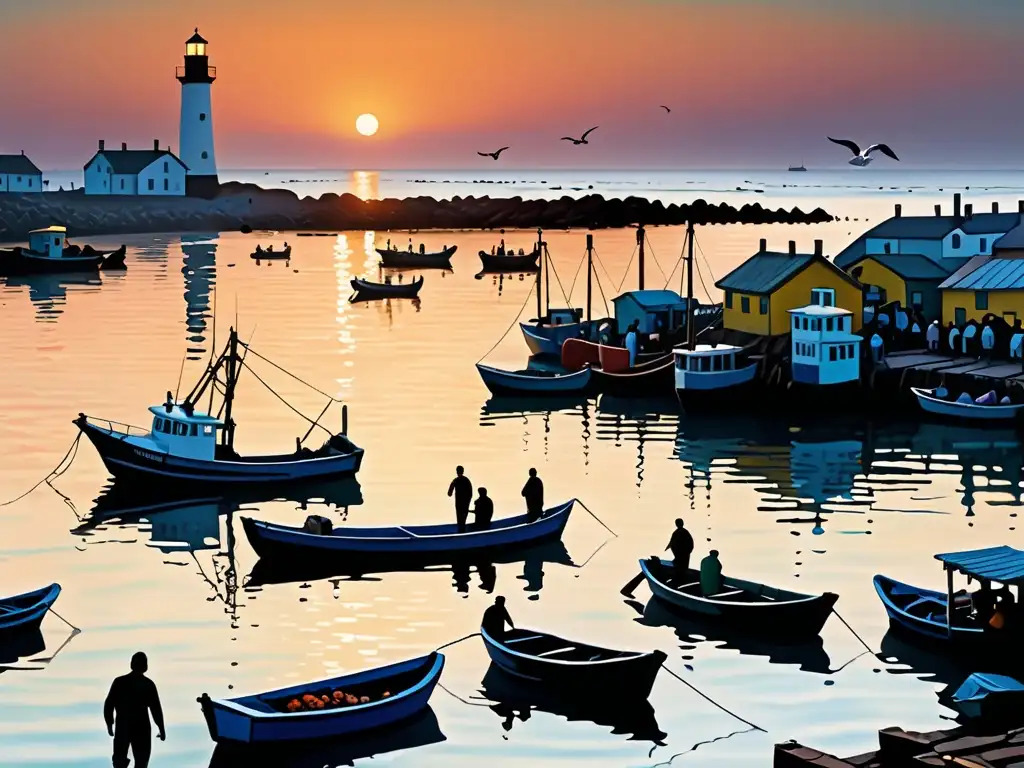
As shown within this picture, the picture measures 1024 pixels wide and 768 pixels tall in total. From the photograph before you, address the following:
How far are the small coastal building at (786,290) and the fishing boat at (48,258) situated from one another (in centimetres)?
8845

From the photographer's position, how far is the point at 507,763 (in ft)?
84.0

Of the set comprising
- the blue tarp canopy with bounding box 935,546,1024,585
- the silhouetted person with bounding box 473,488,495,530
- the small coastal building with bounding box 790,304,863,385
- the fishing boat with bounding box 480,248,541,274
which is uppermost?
the fishing boat with bounding box 480,248,541,274

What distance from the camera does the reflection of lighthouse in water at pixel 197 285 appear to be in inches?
3506

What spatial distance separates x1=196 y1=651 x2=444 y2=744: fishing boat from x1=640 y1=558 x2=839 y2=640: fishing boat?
7416 millimetres

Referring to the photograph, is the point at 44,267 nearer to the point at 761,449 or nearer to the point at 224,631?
the point at 761,449

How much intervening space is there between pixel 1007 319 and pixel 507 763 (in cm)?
4912

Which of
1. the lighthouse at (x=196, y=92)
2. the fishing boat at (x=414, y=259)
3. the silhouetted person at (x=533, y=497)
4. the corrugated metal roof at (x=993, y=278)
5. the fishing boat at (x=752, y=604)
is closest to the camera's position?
the fishing boat at (x=752, y=604)

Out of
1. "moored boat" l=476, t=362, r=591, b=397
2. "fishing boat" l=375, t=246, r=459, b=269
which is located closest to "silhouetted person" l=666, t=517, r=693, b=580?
"moored boat" l=476, t=362, r=591, b=397

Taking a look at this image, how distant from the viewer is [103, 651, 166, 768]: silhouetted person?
2386cm

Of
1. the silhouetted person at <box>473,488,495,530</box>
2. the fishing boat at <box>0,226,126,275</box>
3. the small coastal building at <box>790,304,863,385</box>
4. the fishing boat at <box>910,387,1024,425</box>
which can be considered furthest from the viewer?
the fishing boat at <box>0,226,126,275</box>

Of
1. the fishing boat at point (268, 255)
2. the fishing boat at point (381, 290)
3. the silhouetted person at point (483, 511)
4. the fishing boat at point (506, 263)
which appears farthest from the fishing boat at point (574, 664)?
the fishing boat at point (268, 255)

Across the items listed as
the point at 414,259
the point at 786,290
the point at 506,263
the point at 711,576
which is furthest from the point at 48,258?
the point at 711,576

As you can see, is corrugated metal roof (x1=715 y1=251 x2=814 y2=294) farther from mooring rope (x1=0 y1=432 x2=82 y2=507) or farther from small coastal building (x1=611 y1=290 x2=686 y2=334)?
mooring rope (x1=0 y1=432 x2=82 y2=507)

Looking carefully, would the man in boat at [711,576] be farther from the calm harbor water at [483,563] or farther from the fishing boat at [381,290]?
the fishing boat at [381,290]
